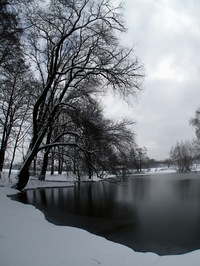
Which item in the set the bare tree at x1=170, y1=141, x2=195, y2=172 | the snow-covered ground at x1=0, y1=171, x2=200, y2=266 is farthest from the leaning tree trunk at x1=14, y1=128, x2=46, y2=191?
the bare tree at x1=170, y1=141, x2=195, y2=172

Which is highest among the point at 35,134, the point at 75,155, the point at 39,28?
the point at 39,28

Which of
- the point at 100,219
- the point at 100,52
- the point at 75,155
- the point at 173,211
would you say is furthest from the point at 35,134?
the point at 173,211

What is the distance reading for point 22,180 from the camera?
20.6 metres

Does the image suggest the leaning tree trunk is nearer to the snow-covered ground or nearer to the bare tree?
the snow-covered ground

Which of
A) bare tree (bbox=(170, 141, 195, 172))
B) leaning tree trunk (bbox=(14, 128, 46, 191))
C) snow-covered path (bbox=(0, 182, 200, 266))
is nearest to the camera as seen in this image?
snow-covered path (bbox=(0, 182, 200, 266))

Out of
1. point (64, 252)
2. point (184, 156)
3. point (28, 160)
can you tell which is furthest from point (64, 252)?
point (184, 156)

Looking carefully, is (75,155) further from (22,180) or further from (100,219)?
(100,219)

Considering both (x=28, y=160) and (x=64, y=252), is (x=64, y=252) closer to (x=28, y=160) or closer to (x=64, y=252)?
(x=64, y=252)

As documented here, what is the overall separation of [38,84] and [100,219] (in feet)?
42.1

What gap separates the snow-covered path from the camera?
17.6 feet

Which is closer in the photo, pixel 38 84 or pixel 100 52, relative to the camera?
pixel 100 52

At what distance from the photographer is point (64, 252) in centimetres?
599

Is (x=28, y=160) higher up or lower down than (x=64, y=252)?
higher up

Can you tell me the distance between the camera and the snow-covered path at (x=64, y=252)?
5.36 meters
